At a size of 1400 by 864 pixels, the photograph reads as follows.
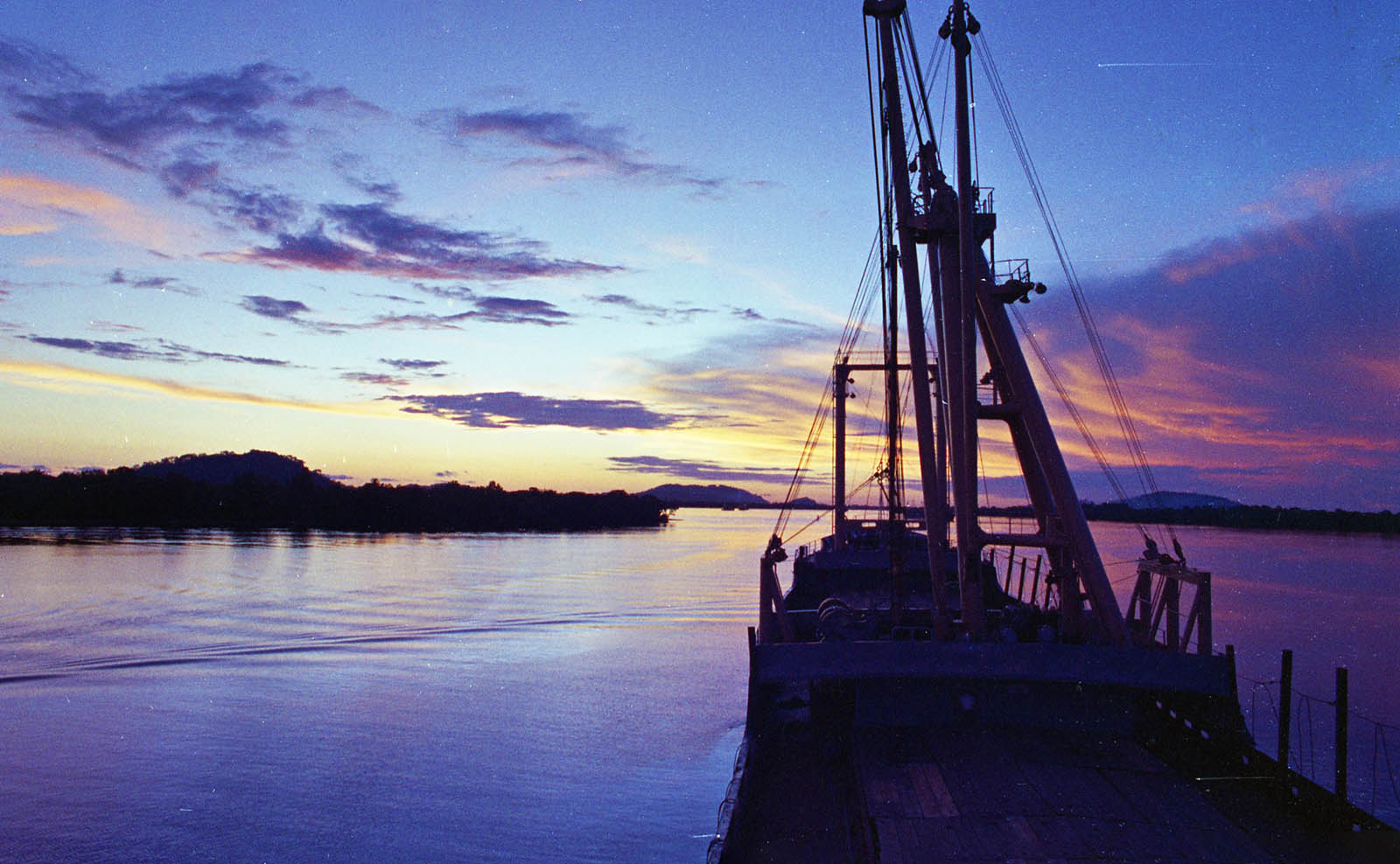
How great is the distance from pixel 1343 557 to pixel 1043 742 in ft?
451

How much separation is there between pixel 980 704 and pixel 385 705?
22.9m

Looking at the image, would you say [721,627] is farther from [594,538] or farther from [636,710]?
[594,538]

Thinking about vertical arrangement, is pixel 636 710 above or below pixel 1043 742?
below

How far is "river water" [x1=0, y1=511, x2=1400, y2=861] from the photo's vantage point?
66.1 feet

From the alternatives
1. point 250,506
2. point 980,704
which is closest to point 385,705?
point 980,704

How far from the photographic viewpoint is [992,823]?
10.1 metres

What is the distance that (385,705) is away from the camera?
102 feet

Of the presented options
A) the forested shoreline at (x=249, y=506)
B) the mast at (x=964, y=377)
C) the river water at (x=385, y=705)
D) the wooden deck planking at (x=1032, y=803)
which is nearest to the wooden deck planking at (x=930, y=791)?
the wooden deck planking at (x=1032, y=803)

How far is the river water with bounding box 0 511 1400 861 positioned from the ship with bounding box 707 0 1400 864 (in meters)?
6.43

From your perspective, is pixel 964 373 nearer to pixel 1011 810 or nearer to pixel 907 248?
pixel 907 248

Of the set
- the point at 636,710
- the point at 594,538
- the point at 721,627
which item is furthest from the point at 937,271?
the point at 594,538

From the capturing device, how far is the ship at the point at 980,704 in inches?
410

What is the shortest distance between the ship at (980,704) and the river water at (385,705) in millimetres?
6435

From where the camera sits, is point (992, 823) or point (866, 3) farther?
point (866, 3)
